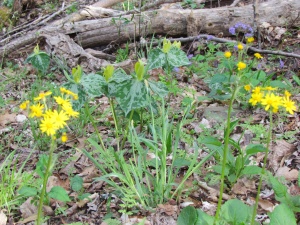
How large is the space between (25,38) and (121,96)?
8.84 feet

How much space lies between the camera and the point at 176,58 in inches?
97.0

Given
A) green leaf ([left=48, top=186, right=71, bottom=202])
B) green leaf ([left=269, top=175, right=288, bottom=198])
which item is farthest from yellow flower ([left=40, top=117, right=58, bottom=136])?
green leaf ([left=269, top=175, right=288, bottom=198])

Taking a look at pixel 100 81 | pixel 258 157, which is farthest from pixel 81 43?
pixel 258 157

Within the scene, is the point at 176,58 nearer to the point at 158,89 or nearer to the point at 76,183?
the point at 158,89

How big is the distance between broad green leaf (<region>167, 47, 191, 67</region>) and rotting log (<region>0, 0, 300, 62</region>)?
2028mm

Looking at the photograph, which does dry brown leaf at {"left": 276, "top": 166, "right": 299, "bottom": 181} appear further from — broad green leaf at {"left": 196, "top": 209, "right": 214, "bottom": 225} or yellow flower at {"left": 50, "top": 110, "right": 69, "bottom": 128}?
yellow flower at {"left": 50, "top": 110, "right": 69, "bottom": 128}

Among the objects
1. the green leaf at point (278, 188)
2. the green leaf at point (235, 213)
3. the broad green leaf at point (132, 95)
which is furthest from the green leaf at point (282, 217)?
the broad green leaf at point (132, 95)

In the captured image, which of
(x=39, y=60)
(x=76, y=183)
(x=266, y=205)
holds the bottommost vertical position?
(x=266, y=205)

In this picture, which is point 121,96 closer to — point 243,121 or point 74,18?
point 243,121

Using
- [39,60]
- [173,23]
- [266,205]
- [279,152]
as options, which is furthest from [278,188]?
[173,23]

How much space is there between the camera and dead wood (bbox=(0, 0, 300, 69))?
4449 millimetres

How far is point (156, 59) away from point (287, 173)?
1.09m

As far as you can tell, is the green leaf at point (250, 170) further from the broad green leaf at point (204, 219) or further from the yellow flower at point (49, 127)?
the yellow flower at point (49, 127)

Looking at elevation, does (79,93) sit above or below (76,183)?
above
